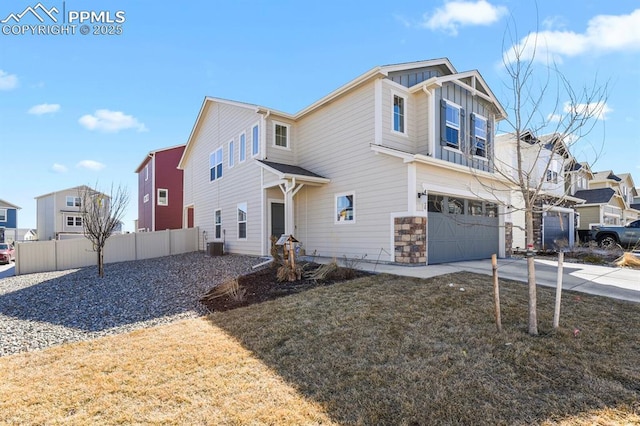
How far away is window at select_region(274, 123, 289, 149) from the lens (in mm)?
13242

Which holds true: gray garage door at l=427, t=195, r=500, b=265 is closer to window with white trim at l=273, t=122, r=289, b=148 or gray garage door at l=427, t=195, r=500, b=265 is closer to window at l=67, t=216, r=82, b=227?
window with white trim at l=273, t=122, r=289, b=148

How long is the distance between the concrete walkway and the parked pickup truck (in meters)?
9.27

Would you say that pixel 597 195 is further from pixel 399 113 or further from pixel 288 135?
pixel 288 135

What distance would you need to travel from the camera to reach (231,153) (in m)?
15.2

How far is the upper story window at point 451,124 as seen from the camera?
10.9 metres

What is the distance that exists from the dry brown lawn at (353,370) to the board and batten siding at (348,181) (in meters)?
4.56

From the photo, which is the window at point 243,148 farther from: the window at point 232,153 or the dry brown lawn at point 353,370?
the dry brown lawn at point 353,370

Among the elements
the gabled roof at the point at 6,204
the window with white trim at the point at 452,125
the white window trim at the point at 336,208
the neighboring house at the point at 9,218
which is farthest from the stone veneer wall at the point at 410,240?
the gabled roof at the point at 6,204

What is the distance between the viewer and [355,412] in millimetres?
2764

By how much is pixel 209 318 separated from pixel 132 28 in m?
9.28

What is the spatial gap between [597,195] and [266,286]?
25.9 meters

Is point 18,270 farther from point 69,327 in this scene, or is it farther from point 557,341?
point 557,341

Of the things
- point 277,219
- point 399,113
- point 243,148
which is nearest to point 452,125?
point 399,113

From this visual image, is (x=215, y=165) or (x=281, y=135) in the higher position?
(x=281, y=135)
